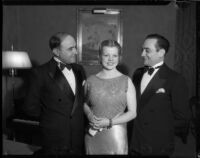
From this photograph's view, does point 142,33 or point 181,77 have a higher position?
point 142,33

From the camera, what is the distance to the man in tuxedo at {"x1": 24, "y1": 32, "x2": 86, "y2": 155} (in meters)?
1.74

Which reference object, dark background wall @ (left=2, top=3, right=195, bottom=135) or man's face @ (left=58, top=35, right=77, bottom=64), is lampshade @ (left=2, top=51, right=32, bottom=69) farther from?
man's face @ (left=58, top=35, right=77, bottom=64)

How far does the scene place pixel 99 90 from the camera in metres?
1.72

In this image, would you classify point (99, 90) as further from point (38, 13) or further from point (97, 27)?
point (38, 13)

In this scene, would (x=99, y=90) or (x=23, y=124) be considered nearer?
(x=99, y=90)

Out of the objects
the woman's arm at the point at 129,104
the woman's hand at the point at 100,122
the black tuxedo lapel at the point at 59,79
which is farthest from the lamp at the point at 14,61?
the woman's arm at the point at 129,104

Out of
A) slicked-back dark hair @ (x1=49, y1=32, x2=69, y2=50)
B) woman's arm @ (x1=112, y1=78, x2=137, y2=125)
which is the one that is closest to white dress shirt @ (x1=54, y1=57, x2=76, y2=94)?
slicked-back dark hair @ (x1=49, y1=32, x2=69, y2=50)

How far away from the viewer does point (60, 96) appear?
1.74 meters

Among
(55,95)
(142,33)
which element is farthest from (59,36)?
(142,33)

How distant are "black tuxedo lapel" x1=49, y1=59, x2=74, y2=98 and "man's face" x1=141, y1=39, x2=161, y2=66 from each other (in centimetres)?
64

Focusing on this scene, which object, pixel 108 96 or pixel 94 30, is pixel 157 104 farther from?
pixel 94 30

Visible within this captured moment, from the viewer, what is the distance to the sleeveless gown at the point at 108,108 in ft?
5.63

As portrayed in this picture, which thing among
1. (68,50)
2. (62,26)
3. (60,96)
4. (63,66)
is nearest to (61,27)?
(62,26)

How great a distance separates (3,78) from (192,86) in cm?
152
